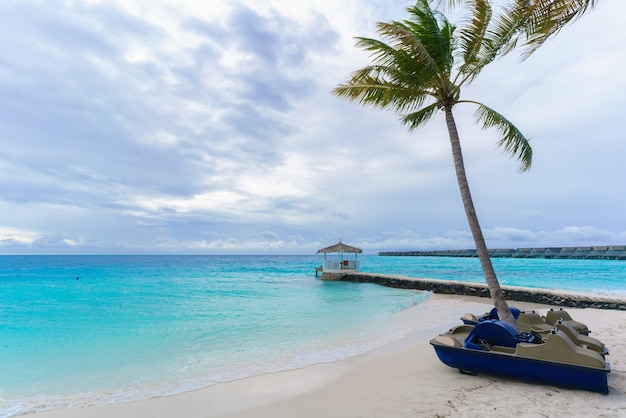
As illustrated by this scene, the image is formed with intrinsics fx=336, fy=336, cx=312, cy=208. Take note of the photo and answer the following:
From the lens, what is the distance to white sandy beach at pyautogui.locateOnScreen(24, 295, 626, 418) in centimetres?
428

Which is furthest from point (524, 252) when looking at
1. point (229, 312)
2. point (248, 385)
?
point (248, 385)

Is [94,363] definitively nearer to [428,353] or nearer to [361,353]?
[361,353]

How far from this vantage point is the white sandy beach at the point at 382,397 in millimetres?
4277

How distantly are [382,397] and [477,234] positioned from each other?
381 centimetres

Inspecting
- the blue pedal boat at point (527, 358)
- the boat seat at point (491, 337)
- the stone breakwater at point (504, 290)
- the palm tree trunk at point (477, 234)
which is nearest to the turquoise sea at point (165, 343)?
the blue pedal boat at point (527, 358)

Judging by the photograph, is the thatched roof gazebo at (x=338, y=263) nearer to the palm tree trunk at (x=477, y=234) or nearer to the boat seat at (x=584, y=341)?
the palm tree trunk at (x=477, y=234)

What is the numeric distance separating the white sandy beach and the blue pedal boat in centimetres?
14

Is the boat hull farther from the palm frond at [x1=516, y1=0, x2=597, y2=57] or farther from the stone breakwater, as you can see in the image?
the stone breakwater

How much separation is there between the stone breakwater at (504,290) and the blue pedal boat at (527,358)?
503 inches

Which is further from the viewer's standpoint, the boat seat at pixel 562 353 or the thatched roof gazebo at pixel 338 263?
the thatched roof gazebo at pixel 338 263

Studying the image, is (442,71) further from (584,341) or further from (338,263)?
(338,263)

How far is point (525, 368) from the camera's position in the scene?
4883mm

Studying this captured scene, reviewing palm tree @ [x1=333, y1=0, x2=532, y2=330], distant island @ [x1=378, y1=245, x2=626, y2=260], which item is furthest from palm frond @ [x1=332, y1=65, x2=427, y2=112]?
distant island @ [x1=378, y1=245, x2=626, y2=260]

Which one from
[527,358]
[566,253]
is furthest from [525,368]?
[566,253]
